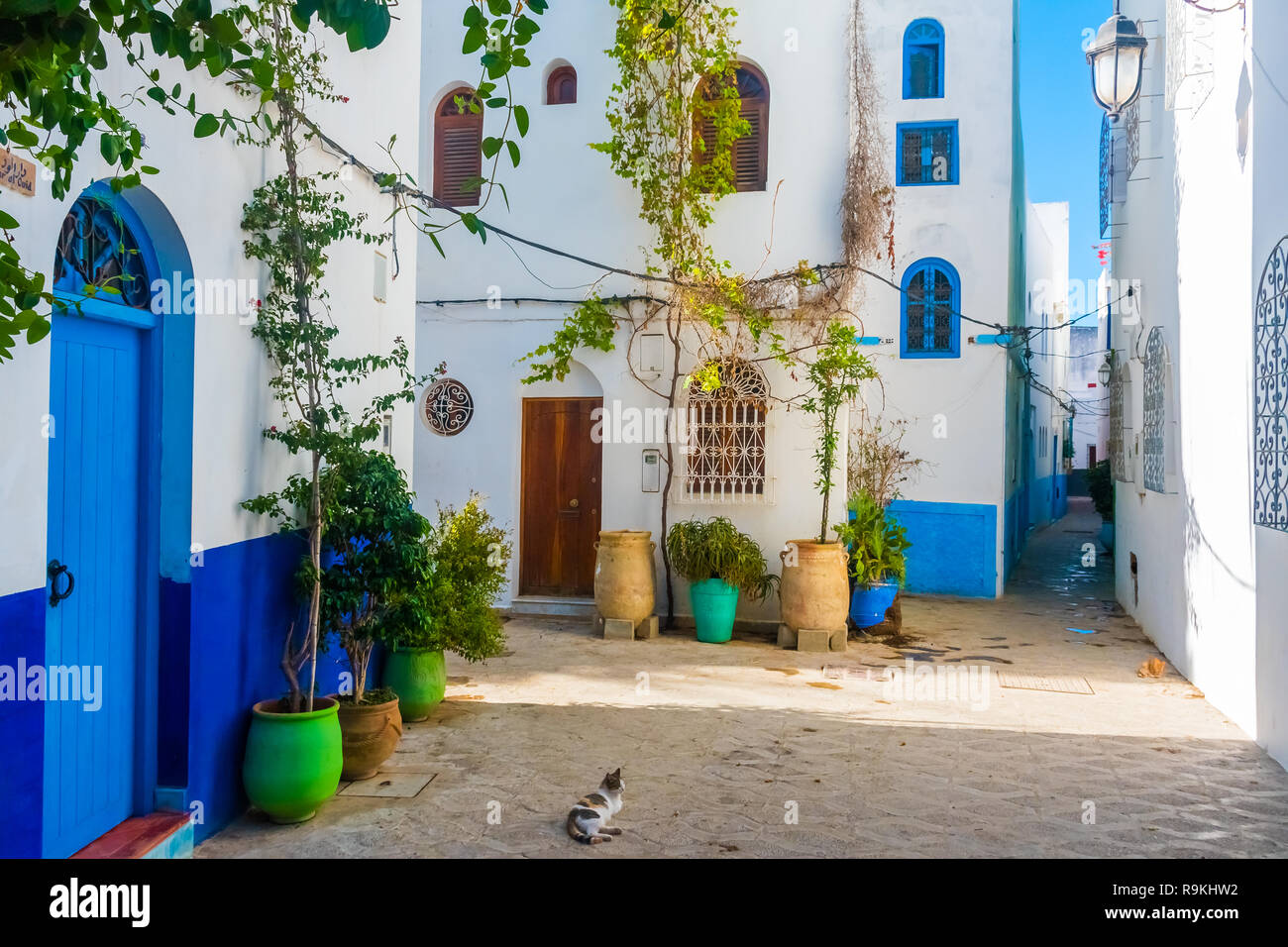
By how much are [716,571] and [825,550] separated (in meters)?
1.04

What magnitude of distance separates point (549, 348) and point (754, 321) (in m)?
2.08

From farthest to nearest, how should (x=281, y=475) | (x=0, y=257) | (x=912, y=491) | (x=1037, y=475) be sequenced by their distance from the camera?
(x=1037, y=475), (x=912, y=491), (x=281, y=475), (x=0, y=257)

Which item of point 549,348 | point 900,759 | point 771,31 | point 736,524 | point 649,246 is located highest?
point 771,31

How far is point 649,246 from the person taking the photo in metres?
10.6

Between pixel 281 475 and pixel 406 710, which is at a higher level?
pixel 281 475

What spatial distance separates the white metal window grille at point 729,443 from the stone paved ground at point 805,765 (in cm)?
172

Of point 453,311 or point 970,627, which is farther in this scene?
point 453,311

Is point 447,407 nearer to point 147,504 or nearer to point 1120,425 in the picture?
point 147,504

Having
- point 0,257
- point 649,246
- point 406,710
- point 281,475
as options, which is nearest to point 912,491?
point 649,246

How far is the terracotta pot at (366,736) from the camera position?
5.19 metres

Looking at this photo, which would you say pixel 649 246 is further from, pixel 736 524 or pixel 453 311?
pixel 736 524

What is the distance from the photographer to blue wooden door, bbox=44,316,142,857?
376 centimetres

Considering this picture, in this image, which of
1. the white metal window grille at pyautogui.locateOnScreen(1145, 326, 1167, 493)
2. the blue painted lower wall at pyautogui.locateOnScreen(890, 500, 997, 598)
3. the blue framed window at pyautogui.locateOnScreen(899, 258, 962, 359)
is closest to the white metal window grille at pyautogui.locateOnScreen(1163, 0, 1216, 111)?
the white metal window grille at pyautogui.locateOnScreen(1145, 326, 1167, 493)

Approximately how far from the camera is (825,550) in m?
9.16
